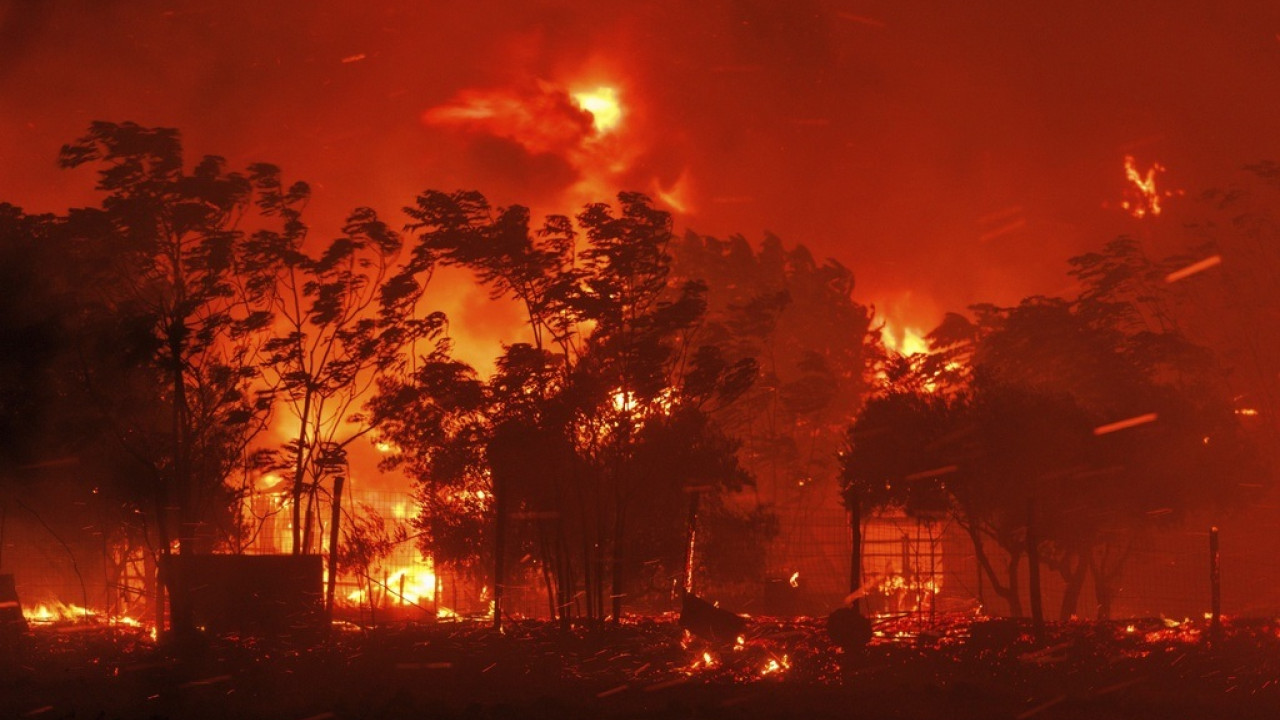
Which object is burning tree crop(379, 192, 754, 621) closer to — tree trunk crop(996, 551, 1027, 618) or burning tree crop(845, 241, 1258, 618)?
burning tree crop(845, 241, 1258, 618)

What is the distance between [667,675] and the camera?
1603cm

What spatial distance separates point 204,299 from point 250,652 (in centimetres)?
990

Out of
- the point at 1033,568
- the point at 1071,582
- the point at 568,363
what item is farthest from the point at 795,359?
the point at 1033,568

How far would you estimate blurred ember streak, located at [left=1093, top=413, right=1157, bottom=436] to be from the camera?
86.9ft

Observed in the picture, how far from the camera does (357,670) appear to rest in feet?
52.0

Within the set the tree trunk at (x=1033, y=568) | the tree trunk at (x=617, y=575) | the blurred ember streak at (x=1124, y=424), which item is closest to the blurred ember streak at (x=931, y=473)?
the blurred ember streak at (x=1124, y=424)

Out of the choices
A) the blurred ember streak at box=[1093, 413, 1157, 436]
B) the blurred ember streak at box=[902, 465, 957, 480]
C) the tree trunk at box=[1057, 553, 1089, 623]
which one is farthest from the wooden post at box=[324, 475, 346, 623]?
the tree trunk at box=[1057, 553, 1089, 623]

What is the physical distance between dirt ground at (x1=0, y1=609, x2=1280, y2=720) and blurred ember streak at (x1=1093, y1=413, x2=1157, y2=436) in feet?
20.6

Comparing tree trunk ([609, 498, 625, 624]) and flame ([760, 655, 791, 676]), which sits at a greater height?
tree trunk ([609, 498, 625, 624])

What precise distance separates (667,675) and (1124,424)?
16.0 meters

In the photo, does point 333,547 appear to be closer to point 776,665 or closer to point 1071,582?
point 776,665

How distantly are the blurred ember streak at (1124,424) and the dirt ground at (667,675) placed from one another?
6.29m

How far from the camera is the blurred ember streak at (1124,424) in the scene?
26484mm

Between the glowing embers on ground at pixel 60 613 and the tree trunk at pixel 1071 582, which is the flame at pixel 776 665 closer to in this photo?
the tree trunk at pixel 1071 582
